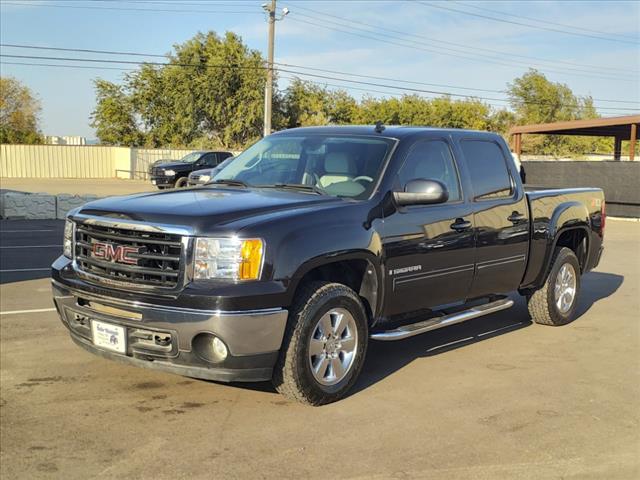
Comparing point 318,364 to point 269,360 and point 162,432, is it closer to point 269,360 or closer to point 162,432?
point 269,360

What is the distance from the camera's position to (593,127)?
2641 centimetres

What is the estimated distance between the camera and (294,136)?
6000 millimetres

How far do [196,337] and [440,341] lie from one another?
3.05 metres

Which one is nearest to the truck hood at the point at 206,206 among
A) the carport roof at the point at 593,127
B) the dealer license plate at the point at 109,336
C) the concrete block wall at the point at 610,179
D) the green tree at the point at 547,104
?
the dealer license plate at the point at 109,336

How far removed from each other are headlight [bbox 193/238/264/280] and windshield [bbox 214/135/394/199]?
1.22m

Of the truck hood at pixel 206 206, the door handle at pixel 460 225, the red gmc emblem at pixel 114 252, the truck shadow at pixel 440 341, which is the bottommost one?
the truck shadow at pixel 440 341

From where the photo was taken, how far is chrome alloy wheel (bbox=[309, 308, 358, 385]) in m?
4.57

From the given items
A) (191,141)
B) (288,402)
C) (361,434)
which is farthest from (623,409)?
(191,141)

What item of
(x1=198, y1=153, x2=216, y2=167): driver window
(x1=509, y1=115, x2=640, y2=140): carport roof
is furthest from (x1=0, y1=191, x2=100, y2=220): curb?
(x1=509, y1=115, x2=640, y2=140): carport roof

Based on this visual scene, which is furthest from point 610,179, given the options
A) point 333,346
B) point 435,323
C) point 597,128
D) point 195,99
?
point 195,99

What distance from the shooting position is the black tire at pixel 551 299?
7.04m

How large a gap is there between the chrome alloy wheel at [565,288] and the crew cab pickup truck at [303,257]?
870mm

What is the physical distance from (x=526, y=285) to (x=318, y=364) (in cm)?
306

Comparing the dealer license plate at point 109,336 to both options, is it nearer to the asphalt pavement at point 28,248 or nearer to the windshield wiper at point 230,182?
the windshield wiper at point 230,182
